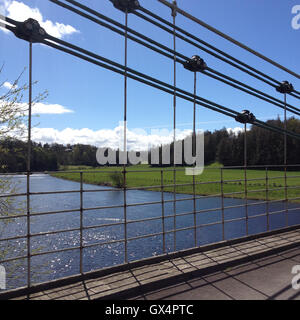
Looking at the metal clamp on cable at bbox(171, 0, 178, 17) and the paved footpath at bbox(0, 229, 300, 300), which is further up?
the metal clamp on cable at bbox(171, 0, 178, 17)

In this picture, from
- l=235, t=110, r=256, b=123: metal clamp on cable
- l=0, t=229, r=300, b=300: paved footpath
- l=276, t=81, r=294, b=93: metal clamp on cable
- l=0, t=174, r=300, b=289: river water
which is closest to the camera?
l=0, t=229, r=300, b=300: paved footpath

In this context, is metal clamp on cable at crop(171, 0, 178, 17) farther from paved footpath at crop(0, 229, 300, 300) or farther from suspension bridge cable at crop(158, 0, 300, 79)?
paved footpath at crop(0, 229, 300, 300)

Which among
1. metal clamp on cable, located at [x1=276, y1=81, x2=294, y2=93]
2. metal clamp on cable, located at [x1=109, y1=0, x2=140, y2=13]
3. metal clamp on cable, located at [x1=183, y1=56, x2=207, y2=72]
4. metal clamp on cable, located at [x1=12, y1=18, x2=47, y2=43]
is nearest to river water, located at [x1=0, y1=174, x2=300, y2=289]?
metal clamp on cable, located at [x1=183, y1=56, x2=207, y2=72]

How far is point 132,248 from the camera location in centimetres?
1270

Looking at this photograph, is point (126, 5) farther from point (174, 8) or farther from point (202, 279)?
point (202, 279)

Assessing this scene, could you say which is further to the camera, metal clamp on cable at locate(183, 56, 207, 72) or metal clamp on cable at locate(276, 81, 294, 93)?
metal clamp on cable at locate(276, 81, 294, 93)

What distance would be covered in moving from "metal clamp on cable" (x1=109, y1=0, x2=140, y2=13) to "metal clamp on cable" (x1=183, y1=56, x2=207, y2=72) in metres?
1.12

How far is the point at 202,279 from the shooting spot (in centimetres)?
323

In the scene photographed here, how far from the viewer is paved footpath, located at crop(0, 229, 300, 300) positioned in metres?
2.81

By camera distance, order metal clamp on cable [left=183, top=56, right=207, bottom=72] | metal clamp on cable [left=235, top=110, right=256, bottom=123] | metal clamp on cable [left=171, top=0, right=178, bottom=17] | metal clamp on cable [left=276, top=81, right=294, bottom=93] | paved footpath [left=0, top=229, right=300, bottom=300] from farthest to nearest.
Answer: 1. metal clamp on cable [left=276, top=81, right=294, bottom=93]
2. metal clamp on cable [left=235, top=110, right=256, bottom=123]
3. metal clamp on cable [left=183, top=56, right=207, bottom=72]
4. metal clamp on cable [left=171, top=0, right=178, bottom=17]
5. paved footpath [left=0, top=229, right=300, bottom=300]

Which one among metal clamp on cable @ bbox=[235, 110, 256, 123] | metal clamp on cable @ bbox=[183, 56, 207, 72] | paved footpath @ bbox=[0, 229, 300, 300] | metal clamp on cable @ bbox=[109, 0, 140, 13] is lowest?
paved footpath @ bbox=[0, 229, 300, 300]

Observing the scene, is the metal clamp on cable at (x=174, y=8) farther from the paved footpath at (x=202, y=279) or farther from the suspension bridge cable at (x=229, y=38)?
the paved footpath at (x=202, y=279)

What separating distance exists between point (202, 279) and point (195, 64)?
116 inches
